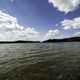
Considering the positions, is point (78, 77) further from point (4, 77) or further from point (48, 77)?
point (4, 77)

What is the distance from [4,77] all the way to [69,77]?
4962 mm

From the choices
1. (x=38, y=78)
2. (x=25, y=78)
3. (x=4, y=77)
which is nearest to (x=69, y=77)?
(x=38, y=78)

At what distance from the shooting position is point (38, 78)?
10.8 m

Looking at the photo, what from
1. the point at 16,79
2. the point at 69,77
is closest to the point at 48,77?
the point at 69,77

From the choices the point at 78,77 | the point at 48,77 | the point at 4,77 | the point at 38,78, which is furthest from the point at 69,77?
the point at 4,77

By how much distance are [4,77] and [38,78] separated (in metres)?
2.70

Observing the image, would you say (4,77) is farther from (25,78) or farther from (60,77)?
(60,77)

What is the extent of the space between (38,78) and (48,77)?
779 mm

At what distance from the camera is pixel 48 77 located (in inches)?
436

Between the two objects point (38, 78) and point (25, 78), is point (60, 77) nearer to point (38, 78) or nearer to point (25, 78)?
point (38, 78)

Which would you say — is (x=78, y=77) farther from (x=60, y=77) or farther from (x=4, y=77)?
(x=4, y=77)

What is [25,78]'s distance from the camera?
35.8ft

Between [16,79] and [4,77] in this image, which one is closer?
[16,79]

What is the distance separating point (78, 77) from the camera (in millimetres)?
10922
